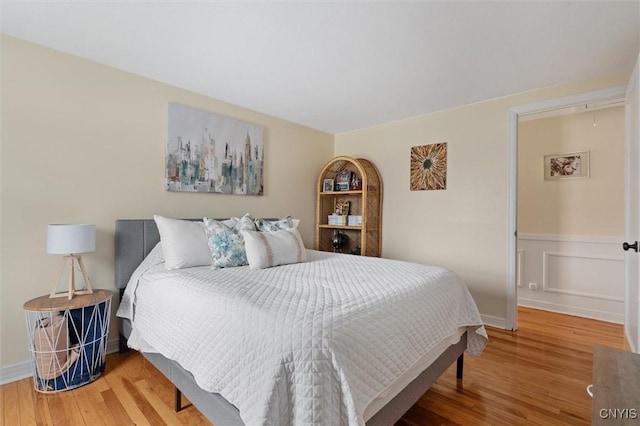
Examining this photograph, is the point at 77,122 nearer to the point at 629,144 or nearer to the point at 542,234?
the point at 629,144

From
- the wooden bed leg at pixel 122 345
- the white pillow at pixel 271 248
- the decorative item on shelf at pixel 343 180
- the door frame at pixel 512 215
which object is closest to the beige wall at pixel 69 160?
the wooden bed leg at pixel 122 345

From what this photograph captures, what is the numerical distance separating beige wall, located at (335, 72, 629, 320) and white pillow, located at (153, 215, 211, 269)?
2377 millimetres

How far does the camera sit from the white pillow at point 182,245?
2.13 metres

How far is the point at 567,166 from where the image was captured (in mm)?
3553

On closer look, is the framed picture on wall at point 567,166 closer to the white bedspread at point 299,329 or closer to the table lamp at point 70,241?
the white bedspread at point 299,329

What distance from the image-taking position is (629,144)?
2.28 m

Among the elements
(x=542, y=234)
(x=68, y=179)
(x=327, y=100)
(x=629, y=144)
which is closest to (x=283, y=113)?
(x=327, y=100)

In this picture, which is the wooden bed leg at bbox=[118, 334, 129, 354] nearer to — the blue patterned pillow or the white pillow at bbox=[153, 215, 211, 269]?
the white pillow at bbox=[153, 215, 211, 269]

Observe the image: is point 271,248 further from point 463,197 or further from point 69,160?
point 463,197

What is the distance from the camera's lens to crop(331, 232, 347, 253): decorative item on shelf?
3.96 metres

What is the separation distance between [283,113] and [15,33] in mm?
2202

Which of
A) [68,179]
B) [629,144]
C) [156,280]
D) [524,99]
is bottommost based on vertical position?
[156,280]

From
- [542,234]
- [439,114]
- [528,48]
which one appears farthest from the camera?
[542,234]

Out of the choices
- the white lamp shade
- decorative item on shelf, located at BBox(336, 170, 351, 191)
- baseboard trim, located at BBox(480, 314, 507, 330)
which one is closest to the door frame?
baseboard trim, located at BBox(480, 314, 507, 330)
